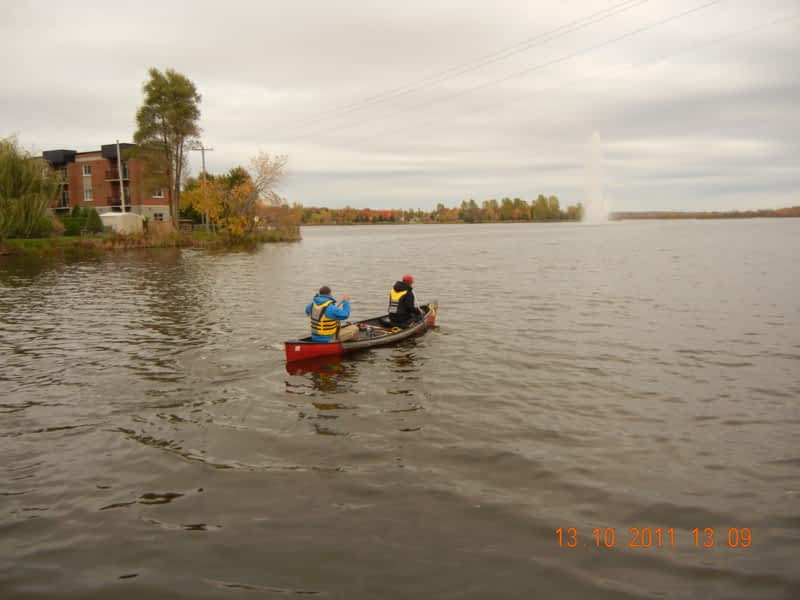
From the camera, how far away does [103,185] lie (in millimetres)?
84125

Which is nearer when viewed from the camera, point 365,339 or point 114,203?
point 365,339

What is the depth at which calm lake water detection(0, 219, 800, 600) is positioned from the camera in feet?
20.5

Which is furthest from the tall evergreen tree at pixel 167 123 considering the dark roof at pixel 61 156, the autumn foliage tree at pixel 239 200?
the dark roof at pixel 61 156

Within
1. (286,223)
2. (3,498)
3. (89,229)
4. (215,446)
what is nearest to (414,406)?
(215,446)

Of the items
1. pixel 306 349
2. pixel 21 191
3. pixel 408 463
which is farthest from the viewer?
pixel 21 191

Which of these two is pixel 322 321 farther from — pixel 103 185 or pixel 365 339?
pixel 103 185

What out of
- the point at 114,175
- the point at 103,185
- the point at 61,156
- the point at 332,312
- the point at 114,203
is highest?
the point at 61,156

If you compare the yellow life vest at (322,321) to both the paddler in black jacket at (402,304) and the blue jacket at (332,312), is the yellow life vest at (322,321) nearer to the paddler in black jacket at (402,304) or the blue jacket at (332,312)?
the blue jacket at (332,312)

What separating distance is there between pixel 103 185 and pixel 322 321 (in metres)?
84.2

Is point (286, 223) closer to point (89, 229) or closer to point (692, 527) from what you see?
point (89, 229)

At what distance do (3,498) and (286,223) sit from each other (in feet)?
241

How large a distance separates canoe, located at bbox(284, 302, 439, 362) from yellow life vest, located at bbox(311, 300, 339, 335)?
330mm

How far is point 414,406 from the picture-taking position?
11.5 m

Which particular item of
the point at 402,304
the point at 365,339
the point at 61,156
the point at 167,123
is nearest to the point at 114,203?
the point at 61,156
